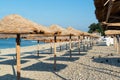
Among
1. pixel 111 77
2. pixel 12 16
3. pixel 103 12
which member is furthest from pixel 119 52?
pixel 103 12

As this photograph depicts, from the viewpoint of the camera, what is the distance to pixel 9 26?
21.7 feet

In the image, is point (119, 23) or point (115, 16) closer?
point (115, 16)

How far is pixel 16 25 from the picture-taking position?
6621mm

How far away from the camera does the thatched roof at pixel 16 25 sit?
648cm

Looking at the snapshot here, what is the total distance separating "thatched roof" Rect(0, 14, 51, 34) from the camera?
648 centimetres

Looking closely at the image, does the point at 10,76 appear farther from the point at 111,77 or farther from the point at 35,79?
the point at 111,77

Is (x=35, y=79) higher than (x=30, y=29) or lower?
lower

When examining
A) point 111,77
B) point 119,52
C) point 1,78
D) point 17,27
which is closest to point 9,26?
point 17,27

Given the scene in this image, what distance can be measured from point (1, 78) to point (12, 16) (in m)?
2.91

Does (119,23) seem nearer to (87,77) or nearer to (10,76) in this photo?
(87,77)

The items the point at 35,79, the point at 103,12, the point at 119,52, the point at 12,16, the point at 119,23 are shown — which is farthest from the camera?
the point at 119,52

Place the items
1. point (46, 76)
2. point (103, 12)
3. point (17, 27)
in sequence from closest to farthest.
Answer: point (103, 12), point (17, 27), point (46, 76)

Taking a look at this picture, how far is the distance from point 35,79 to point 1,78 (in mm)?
1169

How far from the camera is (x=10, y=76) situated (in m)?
9.58
